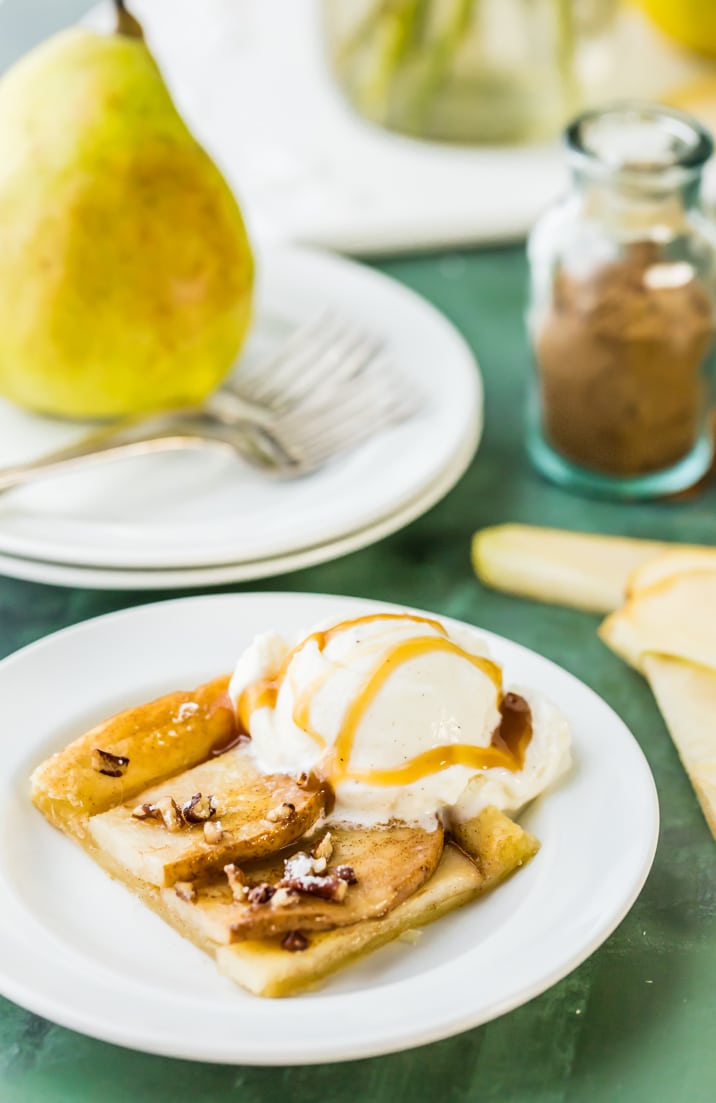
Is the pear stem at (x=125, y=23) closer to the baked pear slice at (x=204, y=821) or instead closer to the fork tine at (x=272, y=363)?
the fork tine at (x=272, y=363)

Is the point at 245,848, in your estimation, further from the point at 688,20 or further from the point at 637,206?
the point at 688,20

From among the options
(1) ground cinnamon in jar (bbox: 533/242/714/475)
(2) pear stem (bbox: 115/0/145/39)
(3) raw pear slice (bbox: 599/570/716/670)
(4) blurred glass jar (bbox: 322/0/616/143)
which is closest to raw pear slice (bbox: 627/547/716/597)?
(3) raw pear slice (bbox: 599/570/716/670)

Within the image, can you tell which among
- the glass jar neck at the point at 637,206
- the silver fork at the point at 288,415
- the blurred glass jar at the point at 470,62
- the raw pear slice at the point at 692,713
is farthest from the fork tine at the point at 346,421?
the blurred glass jar at the point at 470,62

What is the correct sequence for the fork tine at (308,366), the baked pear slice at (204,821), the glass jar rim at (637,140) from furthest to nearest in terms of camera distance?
1. the fork tine at (308,366)
2. the glass jar rim at (637,140)
3. the baked pear slice at (204,821)

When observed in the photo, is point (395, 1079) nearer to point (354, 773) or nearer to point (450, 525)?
point (354, 773)

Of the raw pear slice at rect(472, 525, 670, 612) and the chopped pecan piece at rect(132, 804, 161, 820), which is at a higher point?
the chopped pecan piece at rect(132, 804, 161, 820)

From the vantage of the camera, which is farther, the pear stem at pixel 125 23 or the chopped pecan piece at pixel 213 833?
the pear stem at pixel 125 23

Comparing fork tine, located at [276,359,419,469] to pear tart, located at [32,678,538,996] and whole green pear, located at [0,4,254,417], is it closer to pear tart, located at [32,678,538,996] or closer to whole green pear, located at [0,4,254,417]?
whole green pear, located at [0,4,254,417]

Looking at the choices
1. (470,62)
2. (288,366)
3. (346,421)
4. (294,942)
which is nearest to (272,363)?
(288,366)

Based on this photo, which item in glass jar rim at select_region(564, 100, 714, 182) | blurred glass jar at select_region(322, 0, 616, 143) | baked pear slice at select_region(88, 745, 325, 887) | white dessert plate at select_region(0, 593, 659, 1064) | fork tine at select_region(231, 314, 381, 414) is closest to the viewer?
white dessert plate at select_region(0, 593, 659, 1064)
